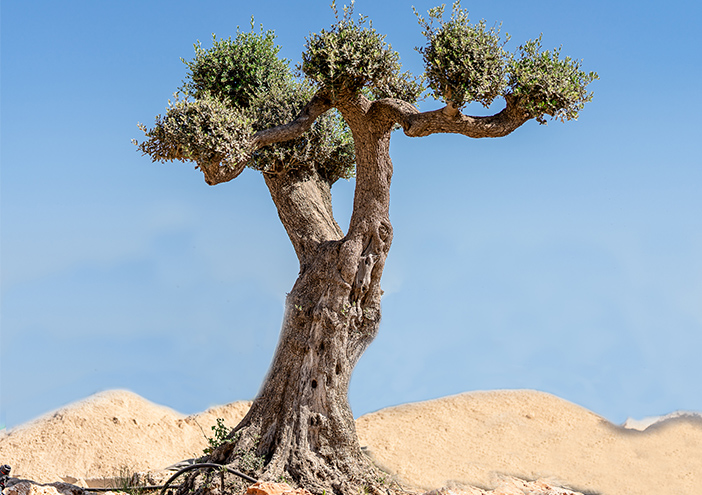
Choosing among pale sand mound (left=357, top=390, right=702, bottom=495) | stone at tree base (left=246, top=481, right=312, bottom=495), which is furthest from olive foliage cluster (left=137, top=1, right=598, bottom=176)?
pale sand mound (left=357, top=390, right=702, bottom=495)

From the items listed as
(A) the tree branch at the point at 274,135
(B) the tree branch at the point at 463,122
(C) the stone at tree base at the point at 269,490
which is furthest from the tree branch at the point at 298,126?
(C) the stone at tree base at the point at 269,490

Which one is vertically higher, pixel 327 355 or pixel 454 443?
pixel 454 443

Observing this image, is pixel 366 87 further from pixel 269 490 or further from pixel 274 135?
pixel 269 490

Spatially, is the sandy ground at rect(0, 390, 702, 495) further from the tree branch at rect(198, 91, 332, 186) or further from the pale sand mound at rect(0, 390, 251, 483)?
the tree branch at rect(198, 91, 332, 186)

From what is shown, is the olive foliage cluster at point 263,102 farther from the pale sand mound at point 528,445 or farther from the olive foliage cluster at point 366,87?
the pale sand mound at point 528,445

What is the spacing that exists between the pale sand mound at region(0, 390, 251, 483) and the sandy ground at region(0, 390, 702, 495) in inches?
0.9

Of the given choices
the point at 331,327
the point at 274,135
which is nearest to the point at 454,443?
the point at 331,327

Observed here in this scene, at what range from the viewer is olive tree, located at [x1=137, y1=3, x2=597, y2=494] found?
365 inches

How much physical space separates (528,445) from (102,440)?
30.9ft

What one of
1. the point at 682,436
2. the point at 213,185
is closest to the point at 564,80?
the point at 213,185

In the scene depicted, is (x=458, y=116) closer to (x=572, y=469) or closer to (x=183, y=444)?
(x=572, y=469)

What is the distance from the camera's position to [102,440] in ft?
45.9

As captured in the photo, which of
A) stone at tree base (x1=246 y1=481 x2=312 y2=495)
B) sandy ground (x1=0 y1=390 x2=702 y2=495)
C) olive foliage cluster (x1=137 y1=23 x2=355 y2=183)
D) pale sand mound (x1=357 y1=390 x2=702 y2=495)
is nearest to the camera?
stone at tree base (x1=246 y1=481 x2=312 y2=495)

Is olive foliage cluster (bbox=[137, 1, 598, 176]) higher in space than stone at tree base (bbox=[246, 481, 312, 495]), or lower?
higher
